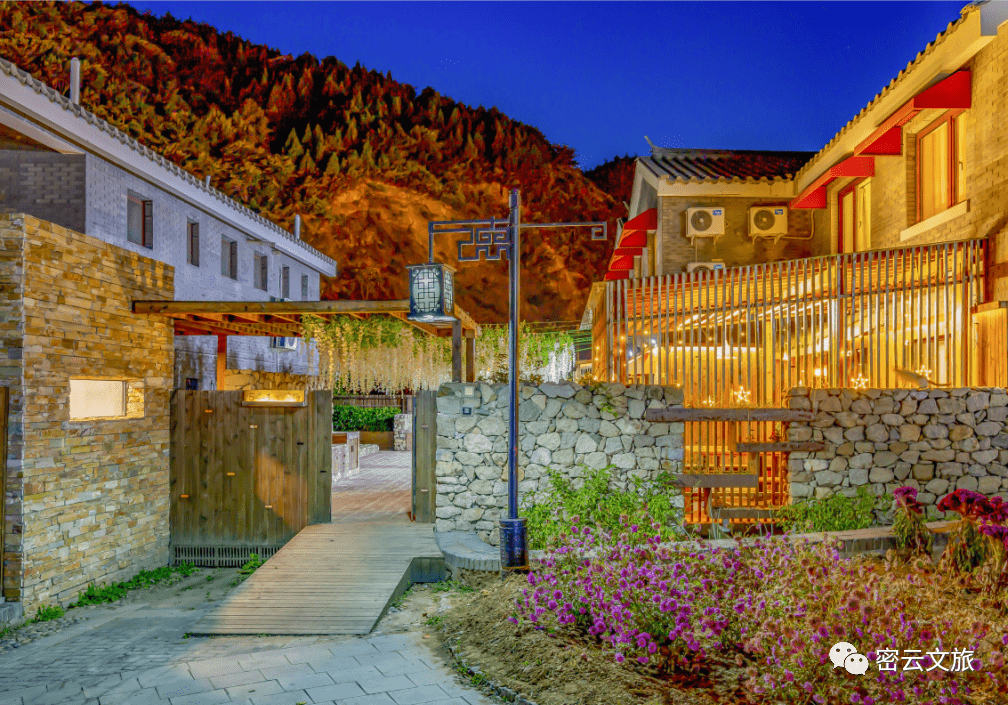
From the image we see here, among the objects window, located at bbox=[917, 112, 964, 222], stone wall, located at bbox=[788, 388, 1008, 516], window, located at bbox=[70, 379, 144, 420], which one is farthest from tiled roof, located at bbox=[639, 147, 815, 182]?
window, located at bbox=[70, 379, 144, 420]

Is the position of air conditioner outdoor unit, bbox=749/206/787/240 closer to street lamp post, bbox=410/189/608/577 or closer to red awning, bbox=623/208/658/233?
red awning, bbox=623/208/658/233

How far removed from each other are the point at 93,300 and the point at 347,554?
11.8 ft

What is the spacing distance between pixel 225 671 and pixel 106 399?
383cm

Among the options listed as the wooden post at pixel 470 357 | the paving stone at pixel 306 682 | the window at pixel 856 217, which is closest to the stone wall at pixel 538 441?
the wooden post at pixel 470 357

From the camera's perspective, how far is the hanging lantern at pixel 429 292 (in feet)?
22.6

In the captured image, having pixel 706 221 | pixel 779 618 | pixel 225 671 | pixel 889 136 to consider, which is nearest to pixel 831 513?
pixel 779 618

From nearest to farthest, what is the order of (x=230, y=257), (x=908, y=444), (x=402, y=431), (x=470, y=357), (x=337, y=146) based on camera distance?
(x=908, y=444), (x=470, y=357), (x=230, y=257), (x=402, y=431), (x=337, y=146)

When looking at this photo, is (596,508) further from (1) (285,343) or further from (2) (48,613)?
(1) (285,343)

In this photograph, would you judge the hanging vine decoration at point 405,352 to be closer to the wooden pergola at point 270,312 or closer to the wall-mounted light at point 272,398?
the wooden pergola at point 270,312

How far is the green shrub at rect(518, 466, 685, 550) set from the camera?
686cm

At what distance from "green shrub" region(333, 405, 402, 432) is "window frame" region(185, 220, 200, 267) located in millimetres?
7026

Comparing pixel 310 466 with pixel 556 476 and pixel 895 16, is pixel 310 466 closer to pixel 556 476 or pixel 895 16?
pixel 556 476

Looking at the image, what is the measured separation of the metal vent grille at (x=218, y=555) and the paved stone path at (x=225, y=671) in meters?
2.27

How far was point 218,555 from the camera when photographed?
793 centimetres
